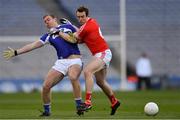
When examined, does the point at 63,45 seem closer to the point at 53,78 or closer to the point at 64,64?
the point at 64,64

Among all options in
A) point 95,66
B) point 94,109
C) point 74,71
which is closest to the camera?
point 95,66

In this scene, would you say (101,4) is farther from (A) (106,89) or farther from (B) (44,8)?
(A) (106,89)

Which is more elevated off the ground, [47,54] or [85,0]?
[85,0]

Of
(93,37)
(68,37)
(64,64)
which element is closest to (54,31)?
(68,37)

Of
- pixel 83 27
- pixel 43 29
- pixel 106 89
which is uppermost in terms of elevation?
pixel 43 29

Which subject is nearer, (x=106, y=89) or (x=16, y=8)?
(x=106, y=89)

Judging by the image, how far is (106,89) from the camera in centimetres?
1549

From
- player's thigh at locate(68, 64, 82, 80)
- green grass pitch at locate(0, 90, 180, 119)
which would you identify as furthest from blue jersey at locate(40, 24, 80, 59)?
green grass pitch at locate(0, 90, 180, 119)

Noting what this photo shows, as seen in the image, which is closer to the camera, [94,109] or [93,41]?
[93,41]

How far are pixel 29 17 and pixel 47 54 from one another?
1.94 metres

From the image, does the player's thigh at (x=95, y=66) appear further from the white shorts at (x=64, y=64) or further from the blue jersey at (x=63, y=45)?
the blue jersey at (x=63, y=45)

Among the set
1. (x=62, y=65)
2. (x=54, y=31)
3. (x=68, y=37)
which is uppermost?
(x=54, y=31)

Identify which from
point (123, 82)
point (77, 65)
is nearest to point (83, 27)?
point (77, 65)

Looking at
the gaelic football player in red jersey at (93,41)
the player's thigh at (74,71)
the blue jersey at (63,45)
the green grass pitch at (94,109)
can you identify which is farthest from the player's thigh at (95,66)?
the green grass pitch at (94,109)
